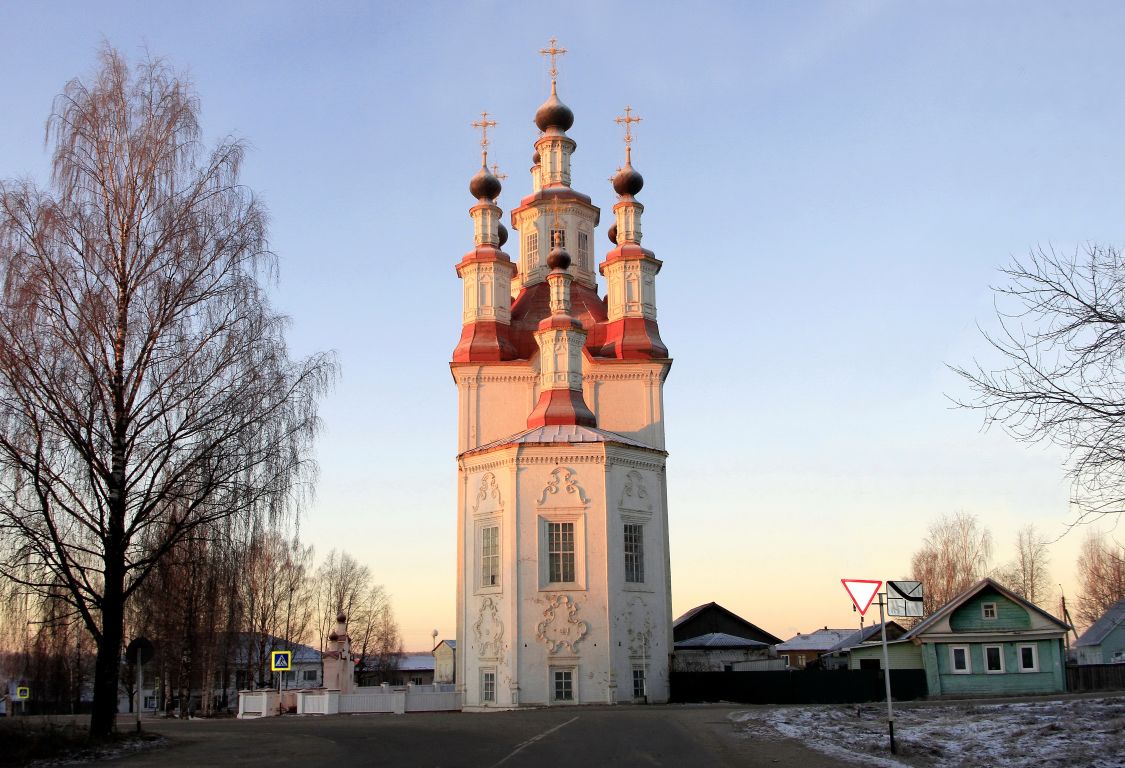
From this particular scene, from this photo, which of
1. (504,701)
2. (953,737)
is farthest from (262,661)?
(953,737)


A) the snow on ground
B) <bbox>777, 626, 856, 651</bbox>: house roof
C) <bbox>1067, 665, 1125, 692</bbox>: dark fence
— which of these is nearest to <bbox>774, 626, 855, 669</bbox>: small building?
<bbox>777, 626, 856, 651</bbox>: house roof

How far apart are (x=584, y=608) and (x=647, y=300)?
50.4 feet

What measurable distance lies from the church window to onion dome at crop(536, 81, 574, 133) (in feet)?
88.3

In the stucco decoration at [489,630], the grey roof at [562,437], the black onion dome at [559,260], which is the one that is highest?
the black onion dome at [559,260]

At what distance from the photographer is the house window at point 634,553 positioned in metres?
39.2

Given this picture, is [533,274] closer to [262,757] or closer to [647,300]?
[647,300]

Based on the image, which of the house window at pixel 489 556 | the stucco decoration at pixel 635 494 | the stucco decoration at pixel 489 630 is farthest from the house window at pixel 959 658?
the house window at pixel 489 556

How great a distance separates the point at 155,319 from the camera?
19109 mm

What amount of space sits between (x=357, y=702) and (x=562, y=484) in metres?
10.5

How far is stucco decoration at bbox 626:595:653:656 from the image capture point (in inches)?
1503

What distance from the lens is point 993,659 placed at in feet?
126

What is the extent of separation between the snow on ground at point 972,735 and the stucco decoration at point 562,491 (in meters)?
14.6

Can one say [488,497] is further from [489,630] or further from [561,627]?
[561,627]

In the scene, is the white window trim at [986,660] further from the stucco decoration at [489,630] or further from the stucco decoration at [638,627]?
the stucco decoration at [489,630]
